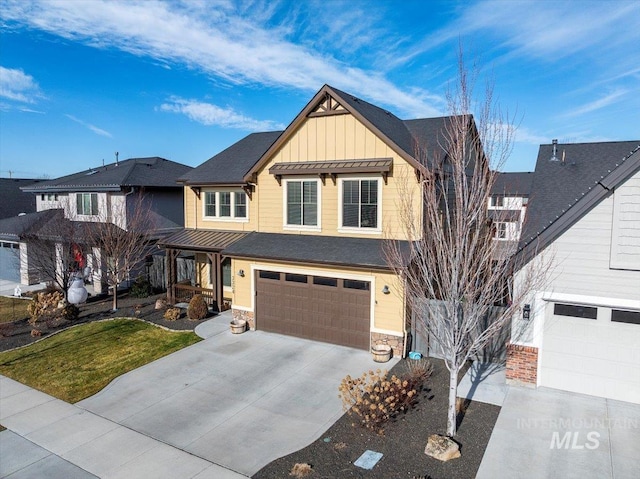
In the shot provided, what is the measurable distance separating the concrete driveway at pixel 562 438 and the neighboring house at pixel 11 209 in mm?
27012

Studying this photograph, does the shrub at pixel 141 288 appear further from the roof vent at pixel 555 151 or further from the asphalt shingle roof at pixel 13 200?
the roof vent at pixel 555 151

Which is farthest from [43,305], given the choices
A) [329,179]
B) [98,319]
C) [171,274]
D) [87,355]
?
[329,179]

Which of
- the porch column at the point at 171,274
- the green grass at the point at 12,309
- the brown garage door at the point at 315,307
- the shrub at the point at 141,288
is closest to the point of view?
the brown garage door at the point at 315,307

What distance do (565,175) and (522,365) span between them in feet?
22.5

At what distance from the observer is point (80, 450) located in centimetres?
920

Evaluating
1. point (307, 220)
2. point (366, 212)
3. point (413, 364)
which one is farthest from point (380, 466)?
point (307, 220)

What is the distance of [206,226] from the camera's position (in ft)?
69.6

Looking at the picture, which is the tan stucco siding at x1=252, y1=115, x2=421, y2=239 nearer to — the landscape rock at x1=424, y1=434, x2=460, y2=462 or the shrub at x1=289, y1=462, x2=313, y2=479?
the landscape rock at x1=424, y1=434, x2=460, y2=462

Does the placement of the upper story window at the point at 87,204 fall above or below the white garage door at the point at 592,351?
above

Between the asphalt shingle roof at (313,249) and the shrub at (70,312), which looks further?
the shrub at (70,312)

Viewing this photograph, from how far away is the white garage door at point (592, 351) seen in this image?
1052 cm

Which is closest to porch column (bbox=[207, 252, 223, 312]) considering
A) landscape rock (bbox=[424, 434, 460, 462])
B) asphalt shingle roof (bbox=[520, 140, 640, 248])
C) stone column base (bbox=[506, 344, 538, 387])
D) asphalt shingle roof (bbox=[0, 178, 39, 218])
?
stone column base (bbox=[506, 344, 538, 387])

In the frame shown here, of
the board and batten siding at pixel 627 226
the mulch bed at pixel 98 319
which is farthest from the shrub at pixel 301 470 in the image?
the mulch bed at pixel 98 319

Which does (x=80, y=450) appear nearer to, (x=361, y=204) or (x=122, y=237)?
(x=361, y=204)
